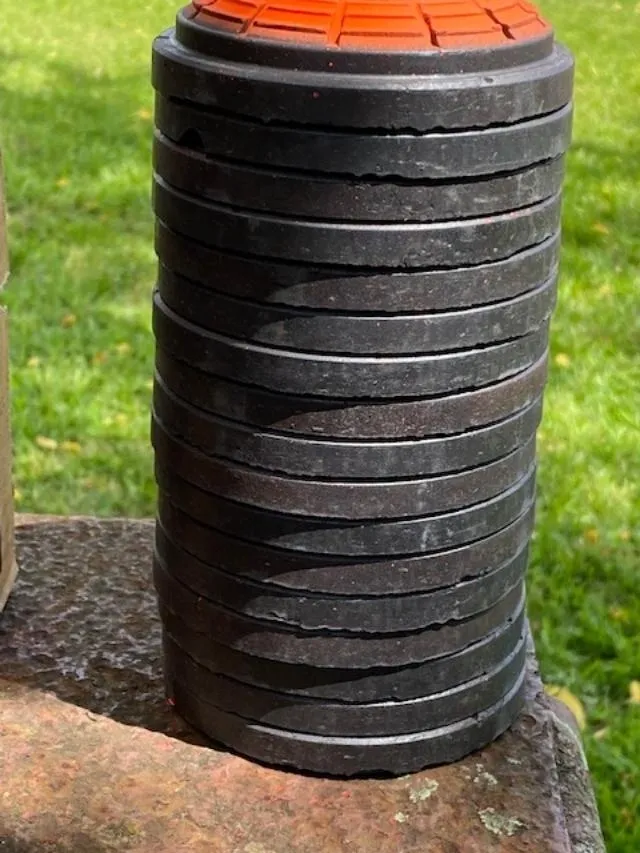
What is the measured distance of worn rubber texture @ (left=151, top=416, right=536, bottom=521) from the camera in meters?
2.23

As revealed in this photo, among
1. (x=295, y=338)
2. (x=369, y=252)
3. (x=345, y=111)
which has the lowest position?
(x=295, y=338)

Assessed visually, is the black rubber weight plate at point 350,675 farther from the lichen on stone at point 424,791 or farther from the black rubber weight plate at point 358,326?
the black rubber weight plate at point 358,326

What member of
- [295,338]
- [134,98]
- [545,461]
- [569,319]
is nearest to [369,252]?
[295,338]

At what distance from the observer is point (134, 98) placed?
8.36 m

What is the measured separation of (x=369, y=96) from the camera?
6.51ft

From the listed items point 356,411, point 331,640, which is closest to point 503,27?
point 356,411

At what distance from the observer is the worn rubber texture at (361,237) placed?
2070 millimetres

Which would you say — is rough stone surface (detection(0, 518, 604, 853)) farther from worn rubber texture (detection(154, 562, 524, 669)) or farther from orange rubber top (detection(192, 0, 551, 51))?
orange rubber top (detection(192, 0, 551, 51))

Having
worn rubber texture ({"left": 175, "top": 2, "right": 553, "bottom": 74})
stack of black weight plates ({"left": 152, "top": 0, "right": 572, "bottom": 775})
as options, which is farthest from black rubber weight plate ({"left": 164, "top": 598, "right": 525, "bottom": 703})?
worn rubber texture ({"left": 175, "top": 2, "right": 553, "bottom": 74})

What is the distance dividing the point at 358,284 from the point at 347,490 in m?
0.37

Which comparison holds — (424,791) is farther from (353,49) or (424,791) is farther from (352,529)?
(353,49)

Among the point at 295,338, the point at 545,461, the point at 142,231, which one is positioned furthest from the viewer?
the point at 142,231

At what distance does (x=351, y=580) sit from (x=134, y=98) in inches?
262

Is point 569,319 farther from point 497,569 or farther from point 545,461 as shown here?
point 497,569
